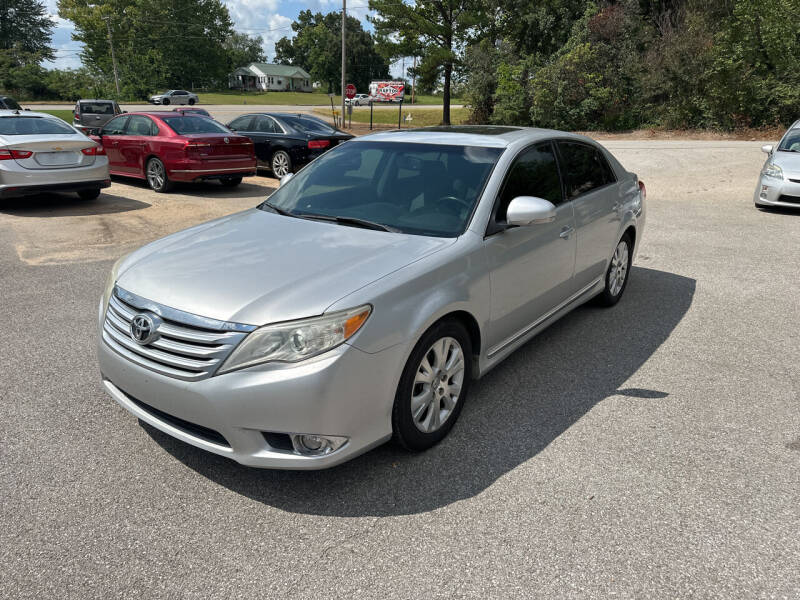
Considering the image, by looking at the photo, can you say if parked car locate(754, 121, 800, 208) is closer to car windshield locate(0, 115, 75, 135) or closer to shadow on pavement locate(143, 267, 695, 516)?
shadow on pavement locate(143, 267, 695, 516)

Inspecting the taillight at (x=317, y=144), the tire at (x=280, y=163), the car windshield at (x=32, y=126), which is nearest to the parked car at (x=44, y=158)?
the car windshield at (x=32, y=126)

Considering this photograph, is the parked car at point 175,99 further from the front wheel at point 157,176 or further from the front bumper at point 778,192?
the front bumper at point 778,192

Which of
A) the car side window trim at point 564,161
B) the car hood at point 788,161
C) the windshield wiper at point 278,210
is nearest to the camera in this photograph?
the windshield wiper at point 278,210

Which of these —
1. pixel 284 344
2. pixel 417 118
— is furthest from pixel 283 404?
pixel 417 118

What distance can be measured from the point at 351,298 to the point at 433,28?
38485mm

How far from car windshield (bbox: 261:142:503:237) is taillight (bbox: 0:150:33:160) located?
6.80 metres

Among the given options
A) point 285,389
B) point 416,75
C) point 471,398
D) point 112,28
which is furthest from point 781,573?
point 112,28

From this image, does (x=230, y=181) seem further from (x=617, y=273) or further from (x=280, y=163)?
(x=617, y=273)

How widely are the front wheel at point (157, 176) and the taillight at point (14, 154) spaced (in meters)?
2.79

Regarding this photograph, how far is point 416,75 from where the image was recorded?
131 feet

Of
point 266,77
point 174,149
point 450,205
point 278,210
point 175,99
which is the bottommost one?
point 174,149

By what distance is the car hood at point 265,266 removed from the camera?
2.83 meters

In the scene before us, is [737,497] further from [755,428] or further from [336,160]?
[336,160]

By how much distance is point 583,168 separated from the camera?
501cm
